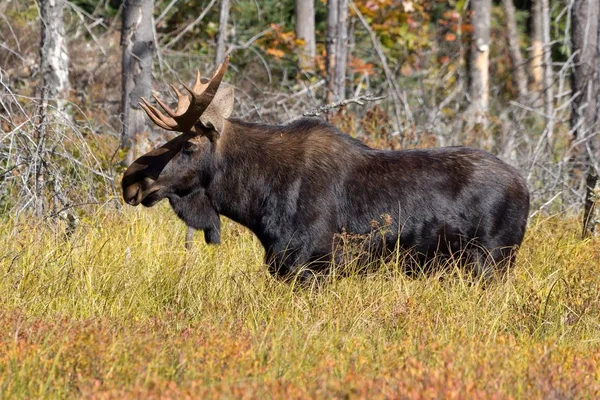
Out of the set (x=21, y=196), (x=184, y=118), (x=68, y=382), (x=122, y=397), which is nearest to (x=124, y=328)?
(x=68, y=382)

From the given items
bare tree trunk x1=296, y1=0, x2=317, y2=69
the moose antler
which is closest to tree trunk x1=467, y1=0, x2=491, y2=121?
bare tree trunk x1=296, y1=0, x2=317, y2=69

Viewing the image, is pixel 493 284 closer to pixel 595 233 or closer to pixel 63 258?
pixel 595 233

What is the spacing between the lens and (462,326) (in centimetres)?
614

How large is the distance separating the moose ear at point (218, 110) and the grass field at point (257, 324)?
99cm

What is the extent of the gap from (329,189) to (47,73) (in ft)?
10.4

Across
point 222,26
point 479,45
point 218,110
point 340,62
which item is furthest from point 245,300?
point 479,45

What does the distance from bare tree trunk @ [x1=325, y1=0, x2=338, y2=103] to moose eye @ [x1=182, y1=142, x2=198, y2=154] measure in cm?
525

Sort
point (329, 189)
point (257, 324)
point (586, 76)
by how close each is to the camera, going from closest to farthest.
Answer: point (257, 324)
point (329, 189)
point (586, 76)

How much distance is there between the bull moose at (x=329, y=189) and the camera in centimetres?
724

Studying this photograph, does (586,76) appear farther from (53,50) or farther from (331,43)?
(53,50)

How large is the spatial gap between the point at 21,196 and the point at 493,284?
415 centimetres

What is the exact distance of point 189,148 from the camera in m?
7.47

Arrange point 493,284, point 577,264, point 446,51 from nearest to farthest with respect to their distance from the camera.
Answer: point 493,284
point 577,264
point 446,51

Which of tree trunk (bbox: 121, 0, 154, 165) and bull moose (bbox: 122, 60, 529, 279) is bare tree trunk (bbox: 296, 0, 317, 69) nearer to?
tree trunk (bbox: 121, 0, 154, 165)
